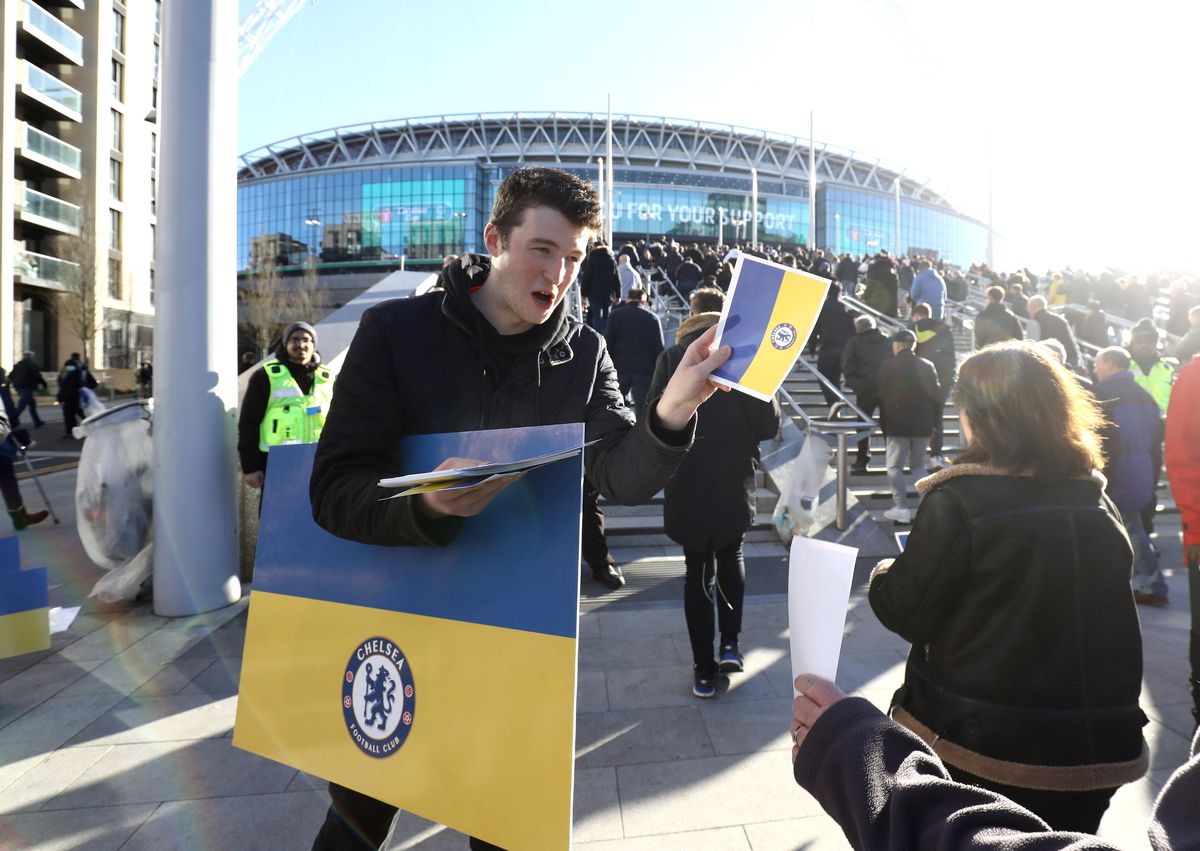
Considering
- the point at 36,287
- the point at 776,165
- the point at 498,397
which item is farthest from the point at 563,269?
the point at 776,165

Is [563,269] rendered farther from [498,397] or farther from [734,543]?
[734,543]

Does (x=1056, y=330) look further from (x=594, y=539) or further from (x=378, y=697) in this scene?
(x=378, y=697)

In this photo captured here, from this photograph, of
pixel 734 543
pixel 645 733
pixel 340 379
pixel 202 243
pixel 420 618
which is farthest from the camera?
pixel 202 243

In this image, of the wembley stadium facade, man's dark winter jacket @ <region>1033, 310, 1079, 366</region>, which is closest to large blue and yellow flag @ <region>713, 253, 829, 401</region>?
man's dark winter jacket @ <region>1033, 310, 1079, 366</region>

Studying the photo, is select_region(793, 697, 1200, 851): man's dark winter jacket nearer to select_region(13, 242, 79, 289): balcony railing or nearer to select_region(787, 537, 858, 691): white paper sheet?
select_region(787, 537, 858, 691): white paper sheet

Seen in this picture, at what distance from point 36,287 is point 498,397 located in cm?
3640

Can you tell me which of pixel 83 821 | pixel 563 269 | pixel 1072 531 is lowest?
pixel 83 821

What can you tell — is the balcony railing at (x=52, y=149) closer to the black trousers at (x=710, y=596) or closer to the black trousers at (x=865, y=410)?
the black trousers at (x=865, y=410)

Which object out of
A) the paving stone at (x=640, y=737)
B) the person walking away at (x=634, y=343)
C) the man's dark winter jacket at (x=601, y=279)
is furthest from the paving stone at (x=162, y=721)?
the man's dark winter jacket at (x=601, y=279)

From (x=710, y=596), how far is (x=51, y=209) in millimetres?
36428

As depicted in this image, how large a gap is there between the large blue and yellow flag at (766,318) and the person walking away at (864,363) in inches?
288

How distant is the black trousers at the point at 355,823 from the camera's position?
164cm

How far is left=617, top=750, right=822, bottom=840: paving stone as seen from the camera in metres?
2.64

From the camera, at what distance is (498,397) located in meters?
1.73
